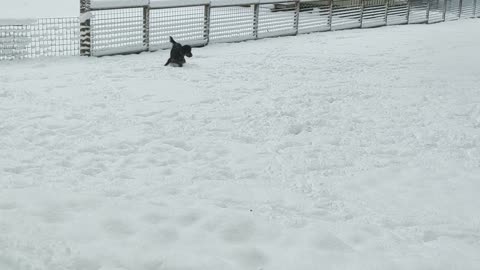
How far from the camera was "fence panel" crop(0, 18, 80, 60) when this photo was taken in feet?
37.8

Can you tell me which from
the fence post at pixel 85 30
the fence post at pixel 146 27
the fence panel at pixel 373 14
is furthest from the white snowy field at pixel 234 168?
the fence panel at pixel 373 14

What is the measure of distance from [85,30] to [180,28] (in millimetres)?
2585

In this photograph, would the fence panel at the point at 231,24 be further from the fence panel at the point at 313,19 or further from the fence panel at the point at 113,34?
the fence panel at the point at 113,34

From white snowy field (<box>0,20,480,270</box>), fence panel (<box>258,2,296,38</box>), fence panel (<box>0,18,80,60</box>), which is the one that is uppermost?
fence panel (<box>258,2,296,38</box>)

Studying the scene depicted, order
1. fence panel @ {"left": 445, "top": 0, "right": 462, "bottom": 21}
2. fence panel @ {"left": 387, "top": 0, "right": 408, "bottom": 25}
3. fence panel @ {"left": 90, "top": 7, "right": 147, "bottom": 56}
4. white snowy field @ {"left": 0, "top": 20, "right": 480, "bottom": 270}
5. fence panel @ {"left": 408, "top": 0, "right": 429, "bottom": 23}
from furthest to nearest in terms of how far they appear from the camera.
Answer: fence panel @ {"left": 445, "top": 0, "right": 462, "bottom": 21} < fence panel @ {"left": 408, "top": 0, "right": 429, "bottom": 23} < fence panel @ {"left": 387, "top": 0, "right": 408, "bottom": 25} < fence panel @ {"left": 90, "top": 7, "right": 147, "bottom": 56} < white snowy field @ {"left": 0, "top": 20, "right": 480, "bottom": 270}

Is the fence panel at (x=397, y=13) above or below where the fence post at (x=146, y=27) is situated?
above

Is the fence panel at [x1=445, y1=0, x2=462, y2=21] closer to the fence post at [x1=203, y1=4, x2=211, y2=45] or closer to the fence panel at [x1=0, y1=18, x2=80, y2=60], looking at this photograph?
the fence post at [x1=203, y1=4, x2=211, y2=45]

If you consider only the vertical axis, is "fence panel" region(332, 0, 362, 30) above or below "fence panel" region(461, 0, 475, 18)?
below

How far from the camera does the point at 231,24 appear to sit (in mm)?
15922

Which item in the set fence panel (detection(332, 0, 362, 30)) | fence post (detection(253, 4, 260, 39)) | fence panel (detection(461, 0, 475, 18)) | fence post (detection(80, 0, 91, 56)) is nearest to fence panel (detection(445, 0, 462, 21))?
fence panel (detection(461, 0, 475, 18))

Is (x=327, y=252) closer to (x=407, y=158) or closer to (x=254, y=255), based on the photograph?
(x=254, y=255)

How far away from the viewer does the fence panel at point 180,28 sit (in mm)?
14008

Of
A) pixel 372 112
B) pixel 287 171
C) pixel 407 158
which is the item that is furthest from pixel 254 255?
pixel 372 112

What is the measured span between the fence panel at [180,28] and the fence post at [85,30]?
Answer: 5.43ft
